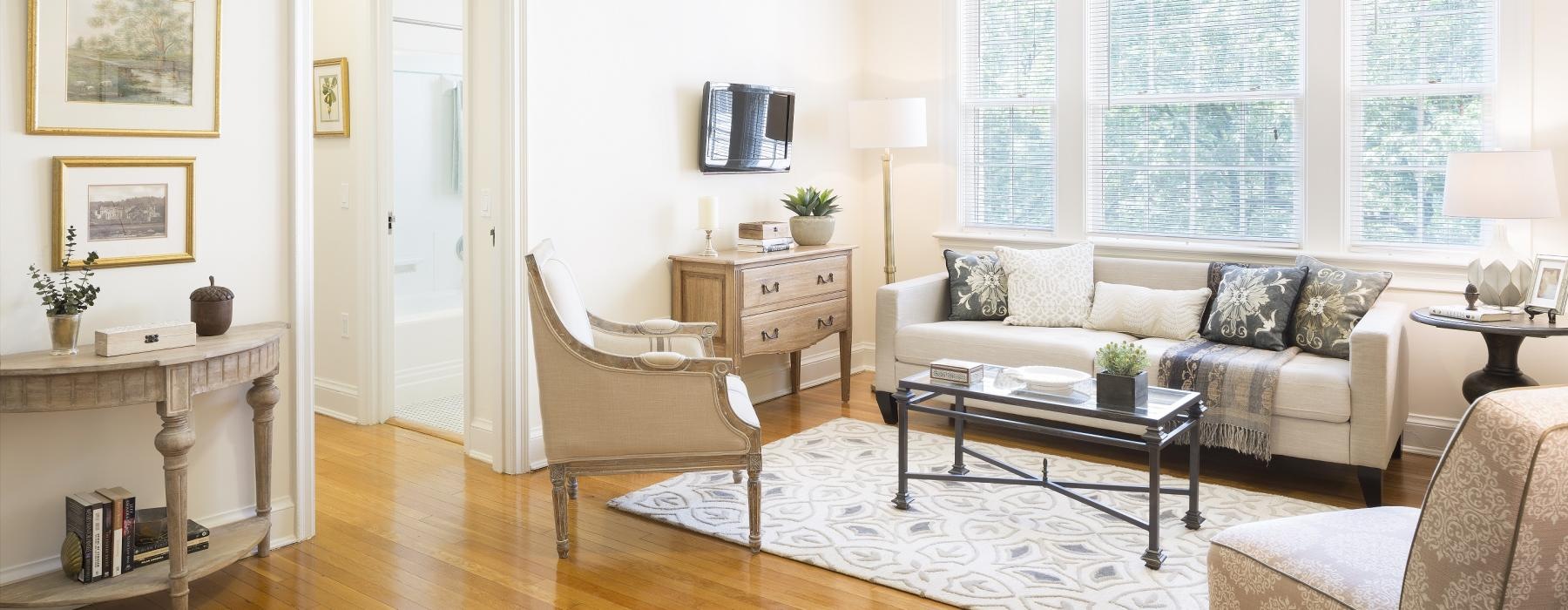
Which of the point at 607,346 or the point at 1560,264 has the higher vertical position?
the point at 1560,264

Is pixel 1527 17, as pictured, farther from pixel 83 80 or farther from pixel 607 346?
pixel 83 80

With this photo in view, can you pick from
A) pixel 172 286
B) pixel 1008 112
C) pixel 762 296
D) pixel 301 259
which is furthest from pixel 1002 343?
pixel 172 286

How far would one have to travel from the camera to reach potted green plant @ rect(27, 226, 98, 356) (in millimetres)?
2732

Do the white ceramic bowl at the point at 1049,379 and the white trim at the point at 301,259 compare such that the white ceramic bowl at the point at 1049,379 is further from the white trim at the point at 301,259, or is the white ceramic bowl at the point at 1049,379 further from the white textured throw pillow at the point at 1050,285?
the white trim at the point at 301,259

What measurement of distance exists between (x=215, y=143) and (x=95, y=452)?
2.98ft

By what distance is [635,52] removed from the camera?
4602 mm

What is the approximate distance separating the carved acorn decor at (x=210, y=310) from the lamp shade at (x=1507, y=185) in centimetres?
404

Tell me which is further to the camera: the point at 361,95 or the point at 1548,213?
the point at 361,95

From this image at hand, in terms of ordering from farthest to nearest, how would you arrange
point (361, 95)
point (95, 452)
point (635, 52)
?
point (361, 95) → point (635, 52) → point (95, 452)

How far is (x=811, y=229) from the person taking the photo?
5.29m

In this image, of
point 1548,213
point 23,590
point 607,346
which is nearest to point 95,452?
point 23,590

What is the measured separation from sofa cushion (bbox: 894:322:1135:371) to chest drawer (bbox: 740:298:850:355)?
0.46 meters

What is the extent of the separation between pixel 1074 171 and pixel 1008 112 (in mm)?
491

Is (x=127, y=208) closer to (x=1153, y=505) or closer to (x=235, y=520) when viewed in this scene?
(x=235, y=520)
